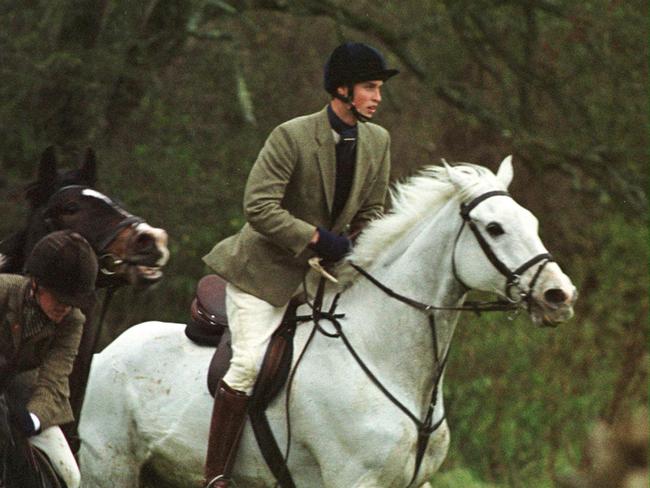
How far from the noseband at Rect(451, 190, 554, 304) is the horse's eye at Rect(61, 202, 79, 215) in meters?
1.50

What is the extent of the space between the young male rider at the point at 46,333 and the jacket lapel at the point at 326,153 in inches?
47.8

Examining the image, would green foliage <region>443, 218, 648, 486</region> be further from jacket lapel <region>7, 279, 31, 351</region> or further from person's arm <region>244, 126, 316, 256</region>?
jacket lapel <region>7, 279, 31, 351</region>

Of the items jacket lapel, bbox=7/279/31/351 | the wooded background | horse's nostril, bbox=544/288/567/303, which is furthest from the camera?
the wooded background

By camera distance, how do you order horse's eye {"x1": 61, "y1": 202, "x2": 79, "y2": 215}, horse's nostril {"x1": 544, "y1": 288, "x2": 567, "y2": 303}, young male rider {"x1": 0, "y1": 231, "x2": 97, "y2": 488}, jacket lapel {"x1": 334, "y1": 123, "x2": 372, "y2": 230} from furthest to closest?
jacket lapel {"x1": 334, "y1": 123, "x2": 372, "y2": 230} < horse's eye {"x1": 61, "y1": 202, "x2": 79, "y2": 215} < horse's nostril {"x1": 544, "y1": 288, "x2": 567, "y2": 303} < young male rider {"x1": 0, "y1": 231, "x2": 97, "y2": 488}

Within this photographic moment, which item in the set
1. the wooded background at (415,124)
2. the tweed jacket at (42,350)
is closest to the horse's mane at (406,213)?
the tweed jacket at (42,350)

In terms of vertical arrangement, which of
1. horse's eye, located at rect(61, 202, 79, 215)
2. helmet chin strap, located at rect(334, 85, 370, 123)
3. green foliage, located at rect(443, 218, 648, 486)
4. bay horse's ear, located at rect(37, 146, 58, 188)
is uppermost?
helmet chin strap, located at rect(334, 85, 370, 123)

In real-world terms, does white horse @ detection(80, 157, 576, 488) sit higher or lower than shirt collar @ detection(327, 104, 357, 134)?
lower

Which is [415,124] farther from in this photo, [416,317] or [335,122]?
[416,317]

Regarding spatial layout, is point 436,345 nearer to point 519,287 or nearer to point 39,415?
point 519,287

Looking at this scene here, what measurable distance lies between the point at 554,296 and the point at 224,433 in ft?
4.76

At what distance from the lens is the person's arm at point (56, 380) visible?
13.7ft

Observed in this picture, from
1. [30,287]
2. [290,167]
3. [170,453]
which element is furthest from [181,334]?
[30,287]

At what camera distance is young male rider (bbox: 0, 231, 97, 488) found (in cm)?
389

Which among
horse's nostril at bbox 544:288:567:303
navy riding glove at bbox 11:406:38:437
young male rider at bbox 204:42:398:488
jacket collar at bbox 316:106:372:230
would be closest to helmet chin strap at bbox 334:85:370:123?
young male rider at bbox 204:42:398:488
